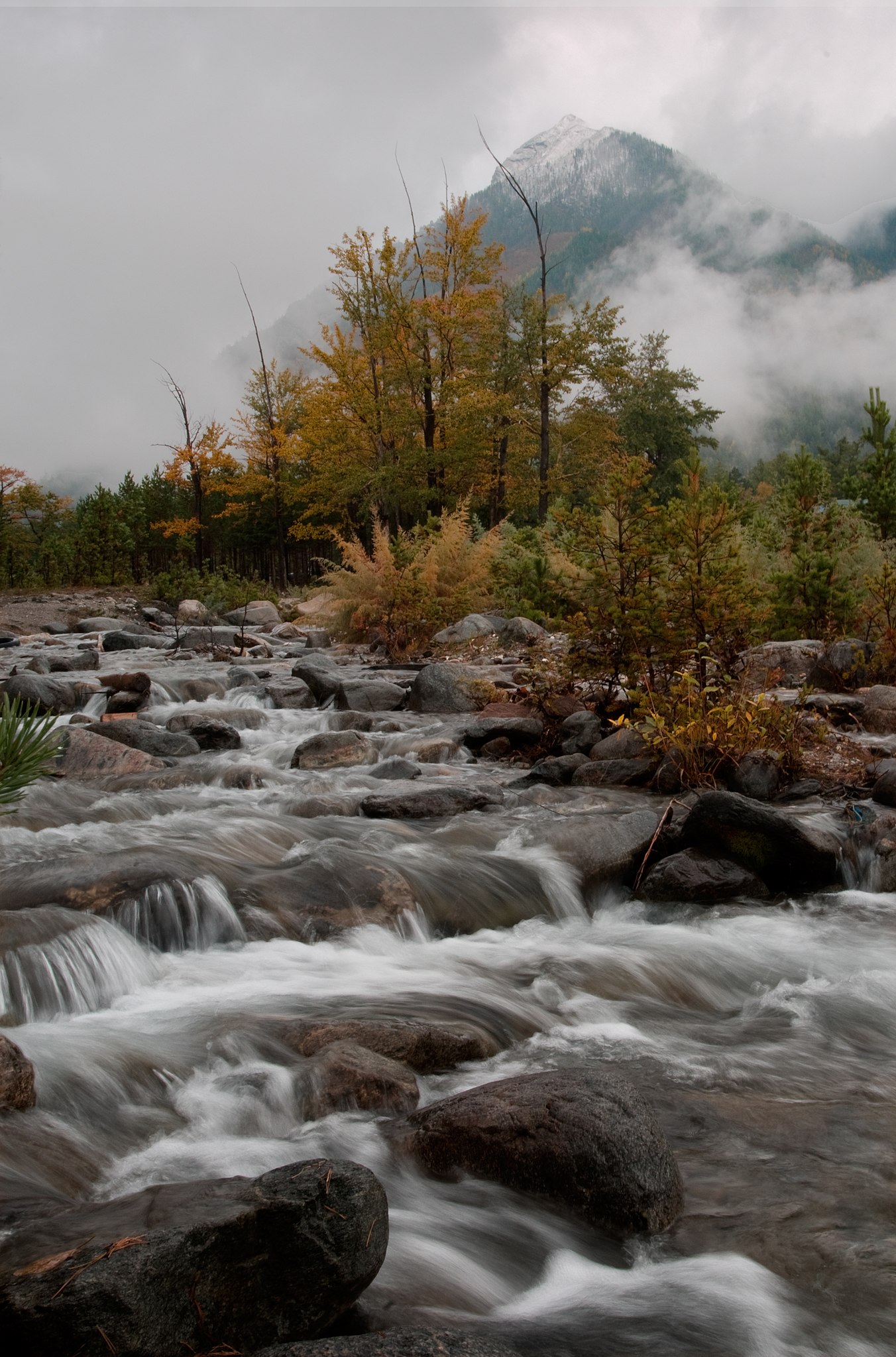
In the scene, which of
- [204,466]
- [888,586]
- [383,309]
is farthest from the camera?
[204,466]

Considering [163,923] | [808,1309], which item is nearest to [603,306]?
[163,923]

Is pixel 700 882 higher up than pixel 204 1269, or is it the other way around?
pixel 204 1269

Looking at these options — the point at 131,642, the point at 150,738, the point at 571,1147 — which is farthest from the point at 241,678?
the point at 571,1147

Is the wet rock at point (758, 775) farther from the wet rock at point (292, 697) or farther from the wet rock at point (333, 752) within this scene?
the wet rock at point (292, 697)

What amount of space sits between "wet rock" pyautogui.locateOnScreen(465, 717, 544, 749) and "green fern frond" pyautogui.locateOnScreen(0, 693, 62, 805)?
757 centimetres

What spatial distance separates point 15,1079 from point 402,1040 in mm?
1417

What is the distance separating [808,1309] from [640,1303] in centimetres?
44

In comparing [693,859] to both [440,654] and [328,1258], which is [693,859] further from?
[440,654]

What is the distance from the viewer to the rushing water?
2646 millimetres

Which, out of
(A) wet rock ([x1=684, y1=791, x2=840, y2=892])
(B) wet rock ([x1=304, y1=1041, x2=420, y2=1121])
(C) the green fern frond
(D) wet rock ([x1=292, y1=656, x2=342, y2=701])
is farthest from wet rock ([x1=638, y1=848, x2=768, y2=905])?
(D) wet rock ([x1=292, y1=656, x2=342, y2=701])

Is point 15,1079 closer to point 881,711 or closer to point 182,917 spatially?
point 182,917

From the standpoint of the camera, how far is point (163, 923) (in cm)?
499

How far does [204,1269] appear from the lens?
209cm

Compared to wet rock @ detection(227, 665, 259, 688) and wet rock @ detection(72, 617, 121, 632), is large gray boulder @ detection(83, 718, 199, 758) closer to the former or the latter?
wet rock @ detection(227, 665, 259, 688)
